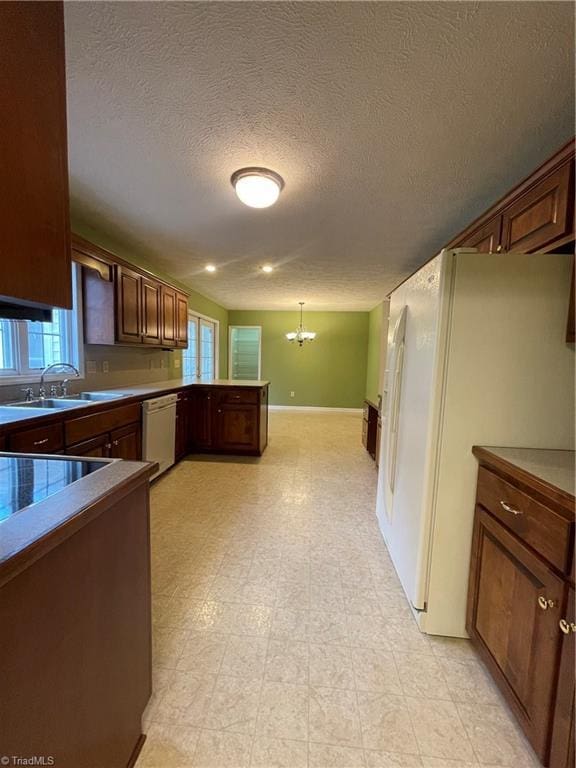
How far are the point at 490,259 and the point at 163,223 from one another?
2.50m

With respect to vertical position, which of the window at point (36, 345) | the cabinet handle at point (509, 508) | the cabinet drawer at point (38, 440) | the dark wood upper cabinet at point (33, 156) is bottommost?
the cabinet handle at point (509, 508)

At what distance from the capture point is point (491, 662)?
1.23 m

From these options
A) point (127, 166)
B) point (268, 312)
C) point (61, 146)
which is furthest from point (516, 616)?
point (268, 312)

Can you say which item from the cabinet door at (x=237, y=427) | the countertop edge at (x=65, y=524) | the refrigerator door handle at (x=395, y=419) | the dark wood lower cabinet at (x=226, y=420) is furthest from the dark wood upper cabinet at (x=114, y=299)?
the refrigerator door handle at (x=395, y=419)

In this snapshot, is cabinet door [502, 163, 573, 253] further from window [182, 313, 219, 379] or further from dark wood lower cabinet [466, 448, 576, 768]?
window [182, 313, 219, 379]

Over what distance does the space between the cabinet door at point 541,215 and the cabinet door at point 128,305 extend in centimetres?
297

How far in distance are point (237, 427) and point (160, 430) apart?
3.39 feet

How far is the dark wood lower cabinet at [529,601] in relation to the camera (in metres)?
0.92

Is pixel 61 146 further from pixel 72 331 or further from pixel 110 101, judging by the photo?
pixel 72 331

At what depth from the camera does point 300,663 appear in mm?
1355

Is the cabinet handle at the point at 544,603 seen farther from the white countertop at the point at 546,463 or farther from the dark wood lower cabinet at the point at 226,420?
the dark wood lower cabinet at the point at 226,420

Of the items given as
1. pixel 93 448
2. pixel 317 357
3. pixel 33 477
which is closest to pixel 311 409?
pixel 317 357

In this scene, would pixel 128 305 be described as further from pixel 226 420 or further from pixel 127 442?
pixel 226 420

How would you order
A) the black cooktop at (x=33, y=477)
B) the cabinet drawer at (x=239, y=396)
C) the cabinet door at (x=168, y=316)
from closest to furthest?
the black cooktop at (x=33, y=477) → the cabinet door at (x=168, y=316) → the cabinet drawer at (x=239, y=396)
